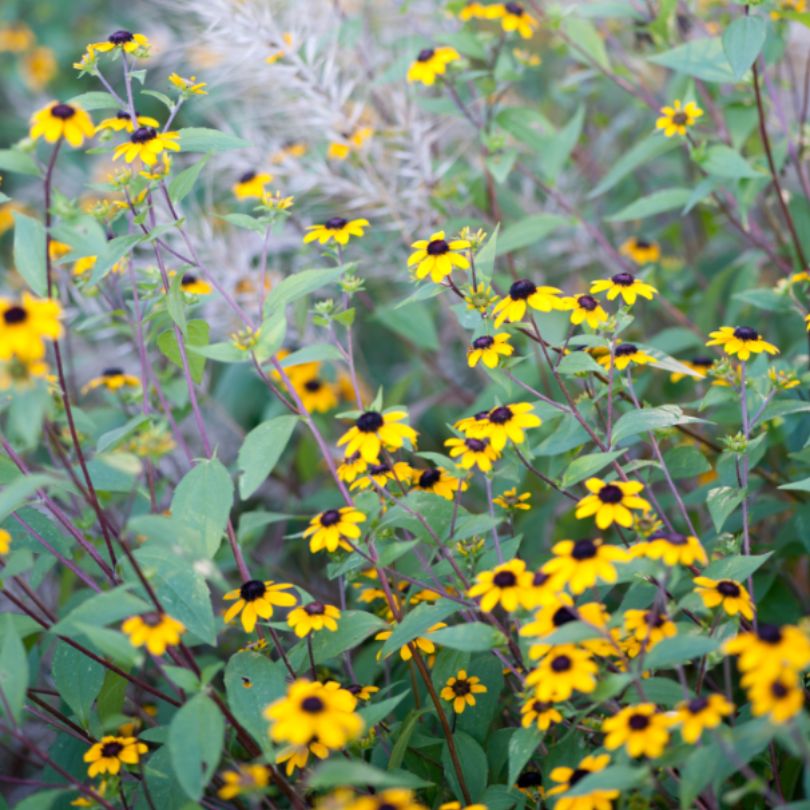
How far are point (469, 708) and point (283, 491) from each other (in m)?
1.45

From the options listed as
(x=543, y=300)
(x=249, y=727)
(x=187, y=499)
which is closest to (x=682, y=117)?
(x=543, y=300)

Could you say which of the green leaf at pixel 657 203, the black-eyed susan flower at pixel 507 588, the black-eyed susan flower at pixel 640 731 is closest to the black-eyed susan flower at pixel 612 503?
the black-eyed susan flower at pixel 507 588

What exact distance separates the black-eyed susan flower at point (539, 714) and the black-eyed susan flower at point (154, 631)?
1.67 ft

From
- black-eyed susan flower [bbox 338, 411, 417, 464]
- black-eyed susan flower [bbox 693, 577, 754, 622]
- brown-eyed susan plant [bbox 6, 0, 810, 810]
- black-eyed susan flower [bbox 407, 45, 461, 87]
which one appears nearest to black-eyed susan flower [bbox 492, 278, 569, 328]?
brown-eyed susan plant [bbox 6, 0, 810, 810]

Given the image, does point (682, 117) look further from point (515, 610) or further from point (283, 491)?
point (283, 491)

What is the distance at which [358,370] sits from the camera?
3389mm

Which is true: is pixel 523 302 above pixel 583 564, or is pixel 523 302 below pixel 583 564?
above

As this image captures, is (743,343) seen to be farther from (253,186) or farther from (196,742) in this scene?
(253,186)

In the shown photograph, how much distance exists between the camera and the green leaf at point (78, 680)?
5.40ft

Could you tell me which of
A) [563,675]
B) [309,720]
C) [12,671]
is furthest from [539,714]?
[12,671]

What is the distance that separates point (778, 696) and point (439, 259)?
90 centimetres

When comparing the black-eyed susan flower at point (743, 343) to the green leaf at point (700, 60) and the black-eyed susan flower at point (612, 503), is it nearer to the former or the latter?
the black-eyed susan flower at point (612, 503)

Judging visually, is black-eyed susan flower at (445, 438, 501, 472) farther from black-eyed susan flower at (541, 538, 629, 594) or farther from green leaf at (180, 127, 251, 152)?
green leaf at (180, 127, 251, 152)

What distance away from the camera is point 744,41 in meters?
1.97
